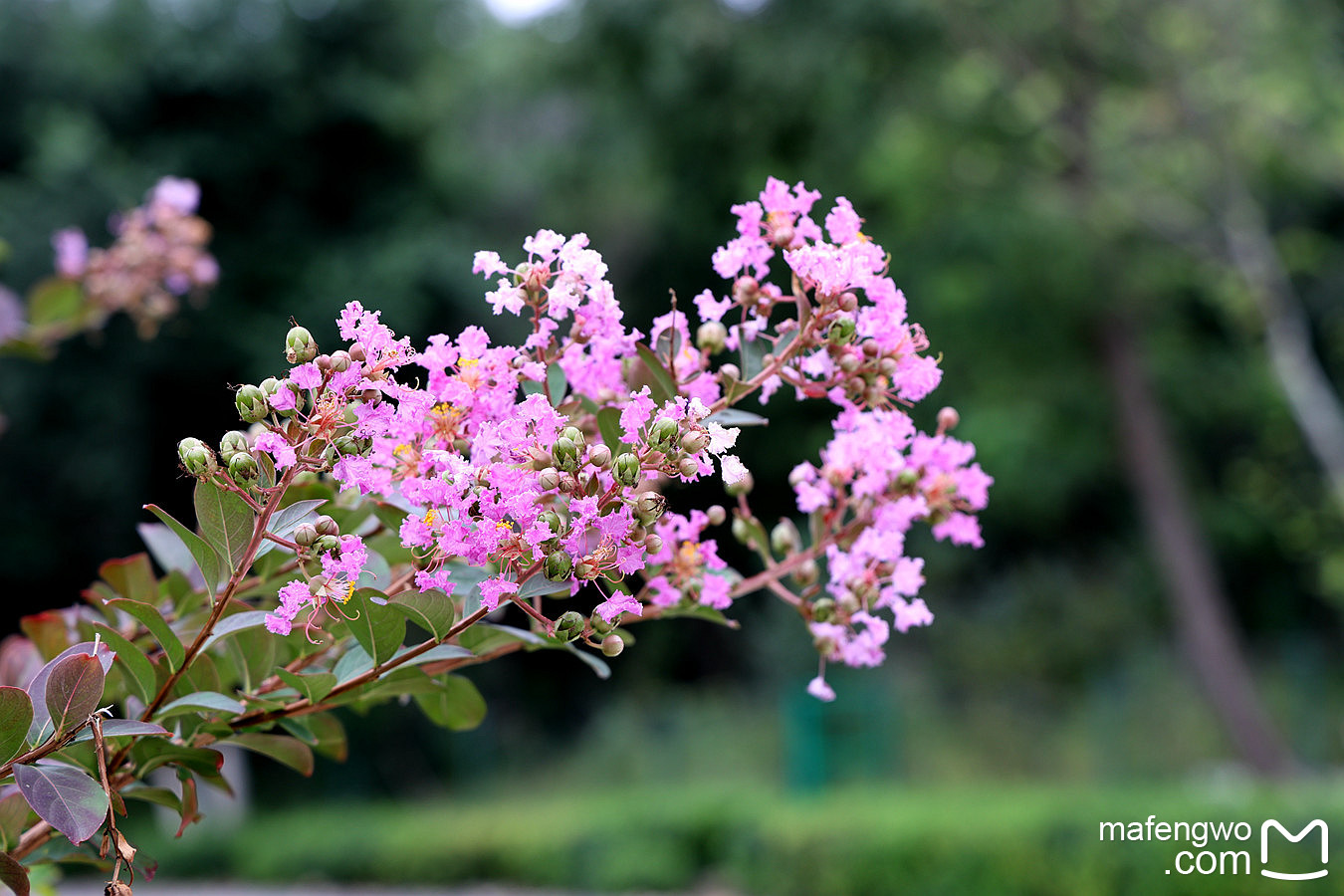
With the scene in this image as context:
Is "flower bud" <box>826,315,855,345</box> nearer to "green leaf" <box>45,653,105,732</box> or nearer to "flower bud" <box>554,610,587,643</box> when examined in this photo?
"flower bud" <box>554,610,587,643</box>

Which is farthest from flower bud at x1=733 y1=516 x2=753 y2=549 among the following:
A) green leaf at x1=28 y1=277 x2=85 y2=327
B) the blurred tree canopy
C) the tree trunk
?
the tree trunk

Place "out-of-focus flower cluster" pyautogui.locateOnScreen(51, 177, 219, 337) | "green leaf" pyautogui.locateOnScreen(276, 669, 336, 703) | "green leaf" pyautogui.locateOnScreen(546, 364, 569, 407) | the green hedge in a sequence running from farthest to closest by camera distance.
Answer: the green hedge
"out-of-focus flower cluster" pyautogui.locateOnScreen(51, 177, 219, 337)
"green leaf" pyautogui.locateOnScreen(546, 364, 569, 407)
"green leaf" pyautogui.locateOnScreen(276, 669, 336, 703)

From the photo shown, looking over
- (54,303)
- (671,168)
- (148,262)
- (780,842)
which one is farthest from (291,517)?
(671,168)

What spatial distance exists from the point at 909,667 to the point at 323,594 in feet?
36.6

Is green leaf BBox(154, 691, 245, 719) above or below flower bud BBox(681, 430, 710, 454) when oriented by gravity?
below

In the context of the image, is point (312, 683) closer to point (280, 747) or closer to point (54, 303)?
point (280, 747)

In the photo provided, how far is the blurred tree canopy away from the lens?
8523 mm

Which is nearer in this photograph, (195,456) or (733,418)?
(195,456)

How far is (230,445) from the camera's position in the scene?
26.5 inches

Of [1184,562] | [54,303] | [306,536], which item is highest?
[1184,562]

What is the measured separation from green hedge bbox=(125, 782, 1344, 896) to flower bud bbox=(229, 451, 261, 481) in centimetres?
605

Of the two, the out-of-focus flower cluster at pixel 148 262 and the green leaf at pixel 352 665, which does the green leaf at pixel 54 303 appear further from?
the green leaf at pixel 352 665

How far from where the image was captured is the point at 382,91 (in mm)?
9336

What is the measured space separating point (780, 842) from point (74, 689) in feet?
22.8
